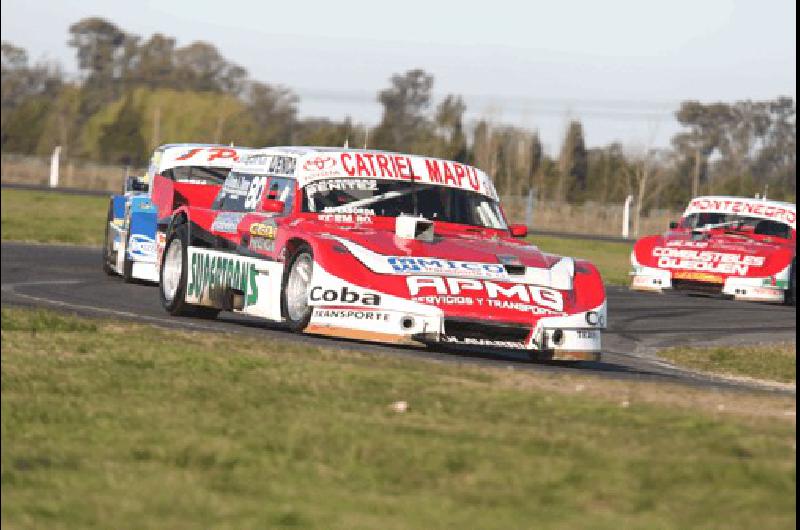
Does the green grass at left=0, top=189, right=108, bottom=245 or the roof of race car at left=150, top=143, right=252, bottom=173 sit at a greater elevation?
the roof of race car at left=150, top=143, right=252, bottom=173

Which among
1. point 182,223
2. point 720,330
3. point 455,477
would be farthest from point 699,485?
point 720,330

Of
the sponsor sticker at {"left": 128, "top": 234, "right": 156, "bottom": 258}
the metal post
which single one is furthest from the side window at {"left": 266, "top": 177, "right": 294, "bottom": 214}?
the metal post

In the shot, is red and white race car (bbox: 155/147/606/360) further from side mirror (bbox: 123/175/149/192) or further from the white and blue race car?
side mirror (bbox: 123/175/149/192)

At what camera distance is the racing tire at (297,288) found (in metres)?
12.7

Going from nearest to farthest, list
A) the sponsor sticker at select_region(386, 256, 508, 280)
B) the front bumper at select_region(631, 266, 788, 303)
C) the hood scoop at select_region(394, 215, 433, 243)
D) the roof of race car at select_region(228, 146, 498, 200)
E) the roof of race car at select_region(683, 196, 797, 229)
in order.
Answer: the sponsor sticker at select_region(386, 256, 508, 280), the hood scoop at select_region(394, 215, 433, 243), the roof of race car at select_region(228, 146, 498, 200), the front bumper at select_region(631, 266, 788, 303), the roof of race car at select_region(683, 196, 797, 229)

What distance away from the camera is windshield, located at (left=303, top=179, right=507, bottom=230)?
1413cm

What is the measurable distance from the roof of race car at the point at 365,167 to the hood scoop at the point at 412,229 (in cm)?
109

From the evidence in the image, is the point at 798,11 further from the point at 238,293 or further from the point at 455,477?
the point at 238,293

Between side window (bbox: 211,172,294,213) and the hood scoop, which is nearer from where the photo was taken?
the hood scoop

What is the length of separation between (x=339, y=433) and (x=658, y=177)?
6023 cm

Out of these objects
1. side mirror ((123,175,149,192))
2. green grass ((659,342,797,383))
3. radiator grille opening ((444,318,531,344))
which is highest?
side mirror ((123,175,149,192))

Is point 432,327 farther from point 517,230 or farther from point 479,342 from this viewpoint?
point 517,230

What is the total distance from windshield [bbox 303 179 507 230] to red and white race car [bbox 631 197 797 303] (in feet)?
33.5

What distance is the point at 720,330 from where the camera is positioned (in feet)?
63.3
